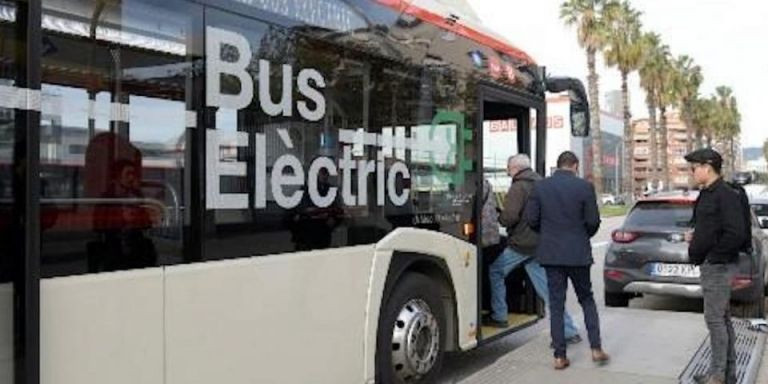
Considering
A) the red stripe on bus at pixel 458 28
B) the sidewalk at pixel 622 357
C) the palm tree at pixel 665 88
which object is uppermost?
the palm tree at pixel 665 88

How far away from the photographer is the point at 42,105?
324 cm

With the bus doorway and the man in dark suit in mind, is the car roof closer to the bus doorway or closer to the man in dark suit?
the bus doorway

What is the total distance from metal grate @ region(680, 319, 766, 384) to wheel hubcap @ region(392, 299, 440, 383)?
6.08 feet

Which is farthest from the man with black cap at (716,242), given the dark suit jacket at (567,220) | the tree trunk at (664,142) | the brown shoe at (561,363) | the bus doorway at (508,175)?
the tree trunk at (664,142)

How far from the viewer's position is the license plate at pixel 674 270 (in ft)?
32.2

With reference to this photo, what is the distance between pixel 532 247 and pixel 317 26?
3364 mm

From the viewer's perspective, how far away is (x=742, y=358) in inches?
285

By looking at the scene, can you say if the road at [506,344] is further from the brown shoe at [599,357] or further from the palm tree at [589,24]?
the palm tree at [589,24]

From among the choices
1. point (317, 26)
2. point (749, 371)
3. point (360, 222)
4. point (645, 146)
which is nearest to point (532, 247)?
point (749, 371)

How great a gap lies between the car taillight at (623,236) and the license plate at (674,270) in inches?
16.9

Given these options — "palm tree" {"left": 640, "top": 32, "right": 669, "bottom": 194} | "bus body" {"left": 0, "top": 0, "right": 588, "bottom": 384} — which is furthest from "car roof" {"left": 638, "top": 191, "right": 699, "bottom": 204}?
"palm tree" {"left": 640, "top": 32, "right": 669, "bottom": 194}

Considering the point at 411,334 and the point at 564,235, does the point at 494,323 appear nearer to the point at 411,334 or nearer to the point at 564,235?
the point at 564,235

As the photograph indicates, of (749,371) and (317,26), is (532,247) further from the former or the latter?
(317,26)

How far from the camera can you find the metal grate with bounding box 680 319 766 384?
6504mm
